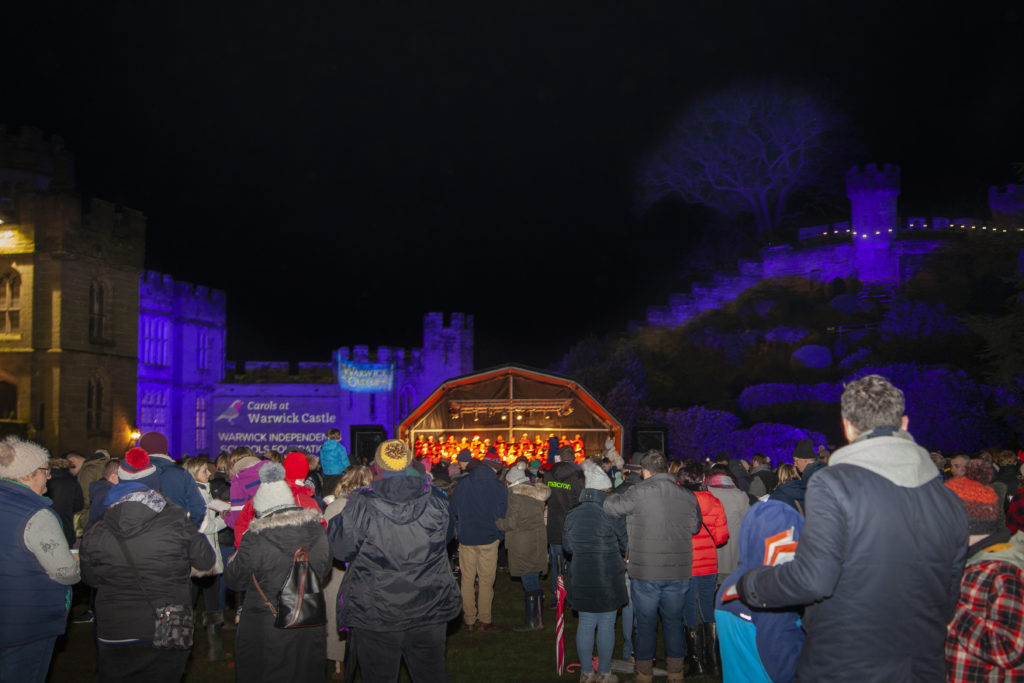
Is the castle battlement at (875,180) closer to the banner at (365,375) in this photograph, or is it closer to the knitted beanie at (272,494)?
the banner at (365,375)

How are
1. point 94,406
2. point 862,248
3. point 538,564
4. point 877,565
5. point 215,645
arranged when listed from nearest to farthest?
point 877,565 → point 215,645 → point 538,564 → point 94,406 → point 862,248

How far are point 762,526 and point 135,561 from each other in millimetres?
3358

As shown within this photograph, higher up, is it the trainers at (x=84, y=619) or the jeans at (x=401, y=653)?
the jeans at (x=401, y=653)

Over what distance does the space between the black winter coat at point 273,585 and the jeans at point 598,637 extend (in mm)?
2451

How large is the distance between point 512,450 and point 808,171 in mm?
33177

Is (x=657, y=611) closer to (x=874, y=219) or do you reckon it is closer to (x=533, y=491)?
(x=533, y=491)

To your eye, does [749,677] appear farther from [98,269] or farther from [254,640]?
[98,269]

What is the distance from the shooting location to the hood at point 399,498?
16.5ft

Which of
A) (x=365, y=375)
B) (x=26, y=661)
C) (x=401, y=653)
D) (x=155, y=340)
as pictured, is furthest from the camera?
(x=365, y=375)

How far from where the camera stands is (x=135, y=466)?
18.5 feet

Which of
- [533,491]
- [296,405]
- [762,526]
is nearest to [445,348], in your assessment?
[296,405]

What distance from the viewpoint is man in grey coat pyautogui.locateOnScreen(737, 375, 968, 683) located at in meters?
3.21

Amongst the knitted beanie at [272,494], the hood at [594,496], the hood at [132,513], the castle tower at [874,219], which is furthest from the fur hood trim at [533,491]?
the castle tower at [874,219]

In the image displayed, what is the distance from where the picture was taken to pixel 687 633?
741 centimetres
